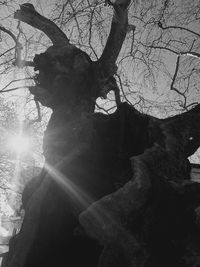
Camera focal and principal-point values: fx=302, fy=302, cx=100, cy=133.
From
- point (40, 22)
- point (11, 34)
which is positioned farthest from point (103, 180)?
point (11, 34)

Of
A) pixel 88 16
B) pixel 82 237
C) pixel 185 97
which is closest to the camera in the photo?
pixel 82 237

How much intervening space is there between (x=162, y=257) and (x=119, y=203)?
2.02 ft

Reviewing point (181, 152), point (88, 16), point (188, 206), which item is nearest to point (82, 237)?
point (188, 206)

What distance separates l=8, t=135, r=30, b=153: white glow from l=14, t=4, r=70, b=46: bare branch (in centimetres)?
920

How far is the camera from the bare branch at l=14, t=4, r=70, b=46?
6078 mm

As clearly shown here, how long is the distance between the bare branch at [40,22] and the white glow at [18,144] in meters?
9.20

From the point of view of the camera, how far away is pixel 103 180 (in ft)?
13.1

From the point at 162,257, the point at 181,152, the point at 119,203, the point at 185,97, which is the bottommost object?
the point at 162,257

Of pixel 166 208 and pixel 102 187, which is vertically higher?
pixel 102 187

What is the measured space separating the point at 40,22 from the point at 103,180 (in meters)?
3.80

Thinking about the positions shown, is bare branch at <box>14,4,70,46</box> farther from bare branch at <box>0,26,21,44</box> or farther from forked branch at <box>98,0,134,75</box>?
bare branch at <box>0,26,21,44</box>

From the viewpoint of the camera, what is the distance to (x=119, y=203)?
2.89 meters

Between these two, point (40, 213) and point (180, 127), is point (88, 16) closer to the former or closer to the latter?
point (180, 127)

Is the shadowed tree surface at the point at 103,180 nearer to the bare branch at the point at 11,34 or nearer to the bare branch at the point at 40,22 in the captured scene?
the bare branch at the point at 40,22
